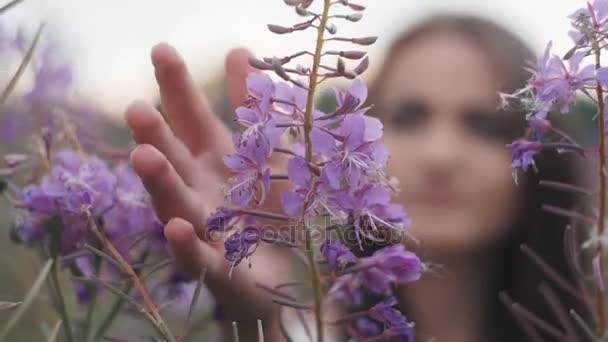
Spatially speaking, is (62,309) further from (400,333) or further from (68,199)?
(400,333)

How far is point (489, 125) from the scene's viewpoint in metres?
1.32

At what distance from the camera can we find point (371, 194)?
1.26 ft

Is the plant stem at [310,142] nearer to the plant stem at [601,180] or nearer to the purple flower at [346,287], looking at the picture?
the purple flower at [346,287]

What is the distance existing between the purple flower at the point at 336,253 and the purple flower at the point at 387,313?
51mm

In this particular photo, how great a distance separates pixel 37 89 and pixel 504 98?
458 millimetres

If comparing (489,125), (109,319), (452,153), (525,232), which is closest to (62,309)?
(109,319)

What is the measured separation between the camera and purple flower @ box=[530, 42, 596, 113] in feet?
1.30

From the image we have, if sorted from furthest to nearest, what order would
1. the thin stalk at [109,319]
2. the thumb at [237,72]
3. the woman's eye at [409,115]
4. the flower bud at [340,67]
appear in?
the woman's eye at [409,115], the thumb at [237,72], the thin stalk at [109,319], the flower bud at [340,67]

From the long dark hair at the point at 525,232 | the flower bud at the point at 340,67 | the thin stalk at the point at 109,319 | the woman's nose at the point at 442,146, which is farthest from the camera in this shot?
the long dark hair at the point at 525,232

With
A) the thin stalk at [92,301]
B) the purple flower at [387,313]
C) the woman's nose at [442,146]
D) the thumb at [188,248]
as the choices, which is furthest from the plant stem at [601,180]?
the woman's nose at [442,146]

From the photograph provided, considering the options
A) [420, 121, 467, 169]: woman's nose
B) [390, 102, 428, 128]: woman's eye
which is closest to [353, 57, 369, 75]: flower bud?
[420, 121, 467, 169]: woman's nose

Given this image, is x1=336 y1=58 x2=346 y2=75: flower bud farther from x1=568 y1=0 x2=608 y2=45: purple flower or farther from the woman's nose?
the woman's nose

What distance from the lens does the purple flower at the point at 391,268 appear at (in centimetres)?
41

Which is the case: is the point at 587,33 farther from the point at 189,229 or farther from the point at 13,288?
the point at 13,288
